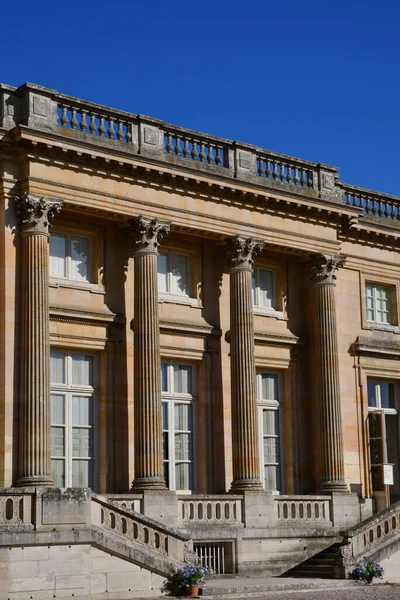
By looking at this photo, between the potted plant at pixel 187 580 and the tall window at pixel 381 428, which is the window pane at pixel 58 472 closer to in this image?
the potted plant at pixel 187 580

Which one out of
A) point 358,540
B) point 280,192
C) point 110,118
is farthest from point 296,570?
point 110,118

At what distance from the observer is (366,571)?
82.6ft

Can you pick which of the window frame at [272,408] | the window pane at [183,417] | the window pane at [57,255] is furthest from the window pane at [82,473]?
the window frame at [272,408]

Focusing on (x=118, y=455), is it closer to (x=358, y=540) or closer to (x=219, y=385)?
(x=219, y=385)

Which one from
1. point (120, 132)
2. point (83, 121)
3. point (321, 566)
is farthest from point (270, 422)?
point (83, 121)

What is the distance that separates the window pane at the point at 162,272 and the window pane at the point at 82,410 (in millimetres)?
3535

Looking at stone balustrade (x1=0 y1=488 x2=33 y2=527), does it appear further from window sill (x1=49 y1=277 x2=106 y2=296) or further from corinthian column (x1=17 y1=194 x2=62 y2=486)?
window sill (x1=49 y1=277 x2=106 y2=296)

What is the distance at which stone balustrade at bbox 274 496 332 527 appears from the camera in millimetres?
27234

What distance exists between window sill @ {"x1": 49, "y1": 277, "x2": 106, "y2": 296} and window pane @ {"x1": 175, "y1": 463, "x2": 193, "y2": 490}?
4753 mm

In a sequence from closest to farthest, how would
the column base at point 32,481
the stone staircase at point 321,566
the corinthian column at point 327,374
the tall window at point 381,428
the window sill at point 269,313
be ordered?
the column base at point 32,481
the stone staircase at point 321,566
the corinthian column at point 327,374
the window sill at point 269,313
the tall window at point 381,428

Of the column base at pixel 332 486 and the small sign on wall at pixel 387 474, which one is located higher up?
the small sign on wall at pixel 387 474

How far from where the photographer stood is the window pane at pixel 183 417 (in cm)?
2748

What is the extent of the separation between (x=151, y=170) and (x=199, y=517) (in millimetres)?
8205

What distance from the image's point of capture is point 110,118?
26047 millimetres
